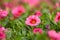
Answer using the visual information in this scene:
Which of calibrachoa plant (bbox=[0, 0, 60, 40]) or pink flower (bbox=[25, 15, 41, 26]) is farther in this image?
pink flower (bbox=[25, 15, 41, 26])

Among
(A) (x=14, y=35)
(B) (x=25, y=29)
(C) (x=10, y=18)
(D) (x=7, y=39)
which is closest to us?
(D) (x=7, y=39)

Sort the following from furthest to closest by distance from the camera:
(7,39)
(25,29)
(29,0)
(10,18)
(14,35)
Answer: (29,0), (10,18), (25,29), (14,35), (7,39)

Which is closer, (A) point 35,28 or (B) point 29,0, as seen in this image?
(A) point 35,28

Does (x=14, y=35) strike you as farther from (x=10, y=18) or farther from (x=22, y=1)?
(x=22, y=1)

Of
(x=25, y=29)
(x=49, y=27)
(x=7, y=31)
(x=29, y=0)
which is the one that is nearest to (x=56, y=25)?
(x=49, y=27)

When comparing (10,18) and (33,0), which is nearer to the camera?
(10,18)

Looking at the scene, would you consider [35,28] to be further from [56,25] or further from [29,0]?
[29,0]

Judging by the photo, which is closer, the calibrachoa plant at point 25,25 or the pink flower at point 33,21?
the calibrachoa plant at point 25,25

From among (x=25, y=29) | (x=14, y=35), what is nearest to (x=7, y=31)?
(x=14, y=35)

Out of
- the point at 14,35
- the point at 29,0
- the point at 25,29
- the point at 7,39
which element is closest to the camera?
the point at 7,39
